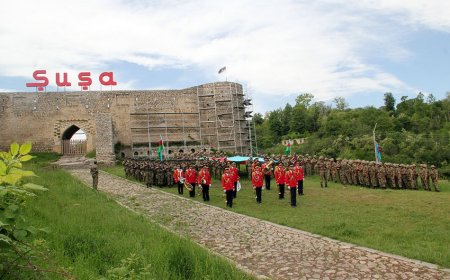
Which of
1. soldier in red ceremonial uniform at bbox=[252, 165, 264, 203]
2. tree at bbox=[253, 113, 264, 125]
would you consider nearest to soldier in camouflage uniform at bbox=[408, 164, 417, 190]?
soldier in red ceremonial uniform at bbox=[252, 165, 264, 203]

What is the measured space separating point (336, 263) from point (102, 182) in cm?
1514

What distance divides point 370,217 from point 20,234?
8770 mm

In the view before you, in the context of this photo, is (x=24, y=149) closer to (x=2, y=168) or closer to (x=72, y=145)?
(x=2, y=168)

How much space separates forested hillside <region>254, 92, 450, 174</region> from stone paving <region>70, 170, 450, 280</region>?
23.7 m

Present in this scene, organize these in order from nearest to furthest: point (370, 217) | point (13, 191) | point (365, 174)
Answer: point (13, 191) → point (370, 217) → point (365, 174)

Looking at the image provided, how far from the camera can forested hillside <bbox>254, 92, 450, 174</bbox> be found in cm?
3250

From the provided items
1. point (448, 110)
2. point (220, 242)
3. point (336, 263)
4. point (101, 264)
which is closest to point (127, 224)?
point (220, 242)

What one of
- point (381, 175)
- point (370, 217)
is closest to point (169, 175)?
point (381, 175)

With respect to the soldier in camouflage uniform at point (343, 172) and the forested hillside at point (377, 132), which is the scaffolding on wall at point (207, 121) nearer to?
the forested hillside at point (377, 132)

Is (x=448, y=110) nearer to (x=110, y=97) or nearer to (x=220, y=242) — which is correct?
(x=110, y=97)

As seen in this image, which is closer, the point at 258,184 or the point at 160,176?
the point at 258,184

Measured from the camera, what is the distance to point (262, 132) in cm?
5997

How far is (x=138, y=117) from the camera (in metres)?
38.6

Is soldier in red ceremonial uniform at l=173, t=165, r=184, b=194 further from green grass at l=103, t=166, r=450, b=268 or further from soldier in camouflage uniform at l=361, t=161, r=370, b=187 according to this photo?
soldier in camouflage uniform at l=361, t=161, r=370, b=187
